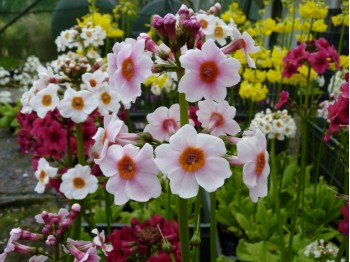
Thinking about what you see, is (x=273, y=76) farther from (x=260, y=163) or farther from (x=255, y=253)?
(x=260, y=163)

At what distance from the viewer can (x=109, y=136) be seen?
102cm

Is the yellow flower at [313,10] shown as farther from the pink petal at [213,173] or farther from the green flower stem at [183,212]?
the pink petal at [213,173]

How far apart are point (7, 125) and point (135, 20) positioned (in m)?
2.20

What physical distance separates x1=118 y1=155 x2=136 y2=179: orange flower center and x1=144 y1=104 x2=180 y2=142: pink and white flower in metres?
0.26

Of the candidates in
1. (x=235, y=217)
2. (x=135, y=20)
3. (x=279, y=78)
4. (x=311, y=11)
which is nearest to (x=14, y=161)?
(x=135, y=20)

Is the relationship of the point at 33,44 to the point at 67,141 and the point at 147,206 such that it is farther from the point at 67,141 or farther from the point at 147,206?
the point at 67,141

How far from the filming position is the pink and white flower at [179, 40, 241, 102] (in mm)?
958

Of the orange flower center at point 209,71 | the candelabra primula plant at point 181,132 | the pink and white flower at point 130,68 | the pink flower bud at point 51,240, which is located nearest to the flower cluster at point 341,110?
the candelabra primula plant at point 181,132

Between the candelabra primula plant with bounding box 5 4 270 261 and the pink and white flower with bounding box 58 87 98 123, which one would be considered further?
the pink and white flower with bounding box 58 87 98 123

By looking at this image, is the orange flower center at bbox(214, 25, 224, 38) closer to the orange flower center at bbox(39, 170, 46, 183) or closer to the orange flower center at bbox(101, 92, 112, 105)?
the orange flower center at bbox(101, 92, 112, 105)

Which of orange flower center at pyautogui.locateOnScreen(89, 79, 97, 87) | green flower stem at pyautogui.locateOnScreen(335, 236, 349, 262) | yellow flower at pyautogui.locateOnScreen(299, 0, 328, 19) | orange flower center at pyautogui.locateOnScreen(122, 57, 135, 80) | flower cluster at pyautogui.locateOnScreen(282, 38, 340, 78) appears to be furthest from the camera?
Result: yellow flower at pyautogui.locateOnScreen(299, 0, 328, 19)

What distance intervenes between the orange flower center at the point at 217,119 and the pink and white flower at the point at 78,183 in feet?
2.27

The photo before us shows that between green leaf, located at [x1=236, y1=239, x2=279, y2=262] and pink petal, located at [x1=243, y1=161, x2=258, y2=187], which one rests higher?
pink petal, located at [x1=243, y1=161, x2=258, y2=187]

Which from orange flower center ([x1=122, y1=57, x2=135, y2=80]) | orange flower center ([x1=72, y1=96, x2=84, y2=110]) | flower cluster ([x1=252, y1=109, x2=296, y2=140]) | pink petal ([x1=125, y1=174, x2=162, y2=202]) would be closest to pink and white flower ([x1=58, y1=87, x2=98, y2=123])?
orange flower center ([x1=72, y1=96, x2=84, y2=110])
